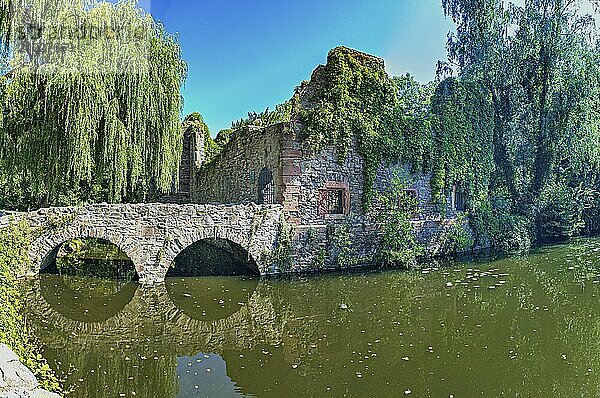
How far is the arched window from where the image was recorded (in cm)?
1442

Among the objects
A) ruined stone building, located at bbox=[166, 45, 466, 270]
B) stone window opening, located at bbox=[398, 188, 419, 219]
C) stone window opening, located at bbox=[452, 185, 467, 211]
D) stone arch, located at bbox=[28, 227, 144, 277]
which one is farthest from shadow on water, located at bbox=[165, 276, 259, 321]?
stone window opening, located at bbox=[452, 185, 467, 211]

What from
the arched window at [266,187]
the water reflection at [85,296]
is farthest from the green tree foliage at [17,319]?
the arched window at [266,187]

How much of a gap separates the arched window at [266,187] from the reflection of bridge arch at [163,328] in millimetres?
4962

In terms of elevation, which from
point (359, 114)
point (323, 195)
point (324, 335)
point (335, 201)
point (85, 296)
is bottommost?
point (324, 335)

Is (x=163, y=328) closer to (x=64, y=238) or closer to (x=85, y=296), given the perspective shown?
(x=85, y=296)

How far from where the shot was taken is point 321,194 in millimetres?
13945

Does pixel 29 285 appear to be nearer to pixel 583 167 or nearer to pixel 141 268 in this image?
pixel 141 268

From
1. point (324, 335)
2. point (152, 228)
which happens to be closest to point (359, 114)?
point (152, 228)

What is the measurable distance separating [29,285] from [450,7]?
17498mm

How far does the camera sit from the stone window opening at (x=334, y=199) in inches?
550

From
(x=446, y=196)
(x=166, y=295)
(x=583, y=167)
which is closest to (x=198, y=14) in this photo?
(x=166, y=295)


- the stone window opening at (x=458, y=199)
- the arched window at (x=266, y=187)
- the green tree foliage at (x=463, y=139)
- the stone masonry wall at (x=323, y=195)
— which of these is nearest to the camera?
the stone masonry wall at (x=323, y=195)

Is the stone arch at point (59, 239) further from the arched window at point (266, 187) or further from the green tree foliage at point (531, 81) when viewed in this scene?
the green tree foliage at point (531, 81)

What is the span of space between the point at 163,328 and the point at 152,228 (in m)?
3.85
